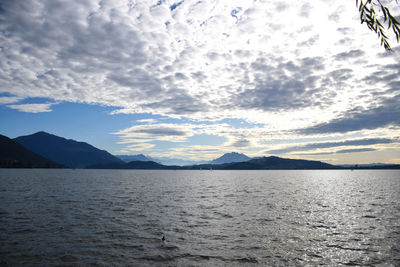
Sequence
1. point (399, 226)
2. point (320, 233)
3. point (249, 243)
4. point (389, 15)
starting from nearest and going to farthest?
1. point (389, 15)
2. point (249, 243)
3. point (320, 233)
4. point (399, 226)

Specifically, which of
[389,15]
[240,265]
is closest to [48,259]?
[240,265]

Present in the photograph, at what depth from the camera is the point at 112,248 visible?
72.8 ft

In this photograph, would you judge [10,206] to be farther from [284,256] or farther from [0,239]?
[284,256]

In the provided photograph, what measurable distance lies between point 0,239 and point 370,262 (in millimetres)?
34053

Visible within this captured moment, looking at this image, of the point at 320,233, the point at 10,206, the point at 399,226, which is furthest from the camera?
the point at 10,206

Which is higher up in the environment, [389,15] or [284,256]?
[389,15]

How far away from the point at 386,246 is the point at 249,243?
1363 cm

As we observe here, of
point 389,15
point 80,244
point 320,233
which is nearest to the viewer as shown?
point 389,15

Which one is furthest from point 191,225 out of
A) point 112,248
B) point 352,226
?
point 352,226

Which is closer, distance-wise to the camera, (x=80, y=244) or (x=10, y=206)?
(x=80, y=244)

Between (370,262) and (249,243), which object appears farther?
(249,243)

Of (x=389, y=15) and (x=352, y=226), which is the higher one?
(x=389, y=15)

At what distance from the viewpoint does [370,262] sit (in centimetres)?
1978

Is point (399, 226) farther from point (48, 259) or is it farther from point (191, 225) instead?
point (48, 259)
